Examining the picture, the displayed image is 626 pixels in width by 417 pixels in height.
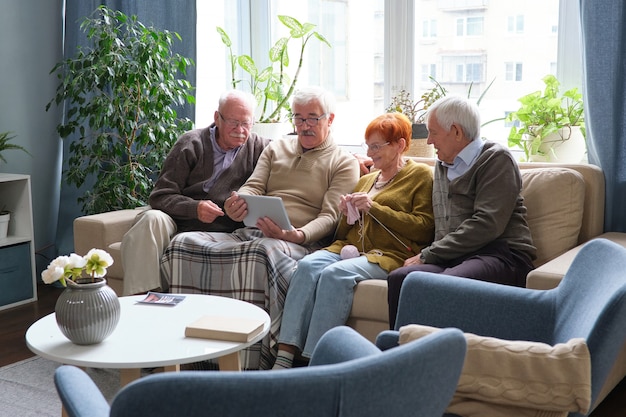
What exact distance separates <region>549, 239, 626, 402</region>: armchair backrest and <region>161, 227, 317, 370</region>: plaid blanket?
1283 millimetres

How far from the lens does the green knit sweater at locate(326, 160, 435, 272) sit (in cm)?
314

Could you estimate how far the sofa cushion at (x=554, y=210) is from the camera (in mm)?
3057

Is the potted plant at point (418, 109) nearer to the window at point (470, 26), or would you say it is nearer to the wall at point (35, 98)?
the window at point (470, 26)

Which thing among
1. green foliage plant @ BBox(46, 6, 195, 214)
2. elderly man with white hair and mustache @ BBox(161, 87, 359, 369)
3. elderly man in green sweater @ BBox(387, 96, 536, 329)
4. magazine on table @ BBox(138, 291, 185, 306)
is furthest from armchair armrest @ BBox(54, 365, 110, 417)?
green foliage plant @ BBox(46, 6, 195, 214)

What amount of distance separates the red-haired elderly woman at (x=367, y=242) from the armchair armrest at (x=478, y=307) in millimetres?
722

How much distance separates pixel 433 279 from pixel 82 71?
2.73 m

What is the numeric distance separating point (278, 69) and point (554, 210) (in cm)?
216

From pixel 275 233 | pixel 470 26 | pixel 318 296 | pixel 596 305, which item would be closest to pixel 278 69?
pixel 470 26

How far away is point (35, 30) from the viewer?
476cm

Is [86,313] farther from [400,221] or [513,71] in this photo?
[513,71]

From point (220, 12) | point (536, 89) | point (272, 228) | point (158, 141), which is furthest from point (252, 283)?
point (220, 12)

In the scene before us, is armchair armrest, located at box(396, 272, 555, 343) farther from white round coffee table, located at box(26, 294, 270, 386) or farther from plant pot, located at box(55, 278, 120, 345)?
plant pot, located at box(55, 278, 120, 345)

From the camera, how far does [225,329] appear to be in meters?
2.29

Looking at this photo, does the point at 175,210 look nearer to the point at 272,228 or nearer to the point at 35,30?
the point at 272,228
